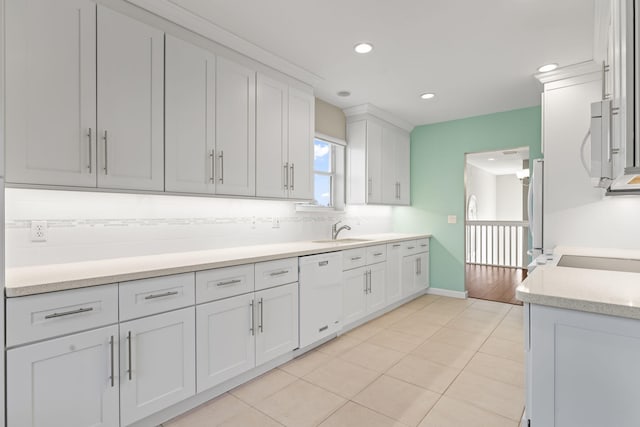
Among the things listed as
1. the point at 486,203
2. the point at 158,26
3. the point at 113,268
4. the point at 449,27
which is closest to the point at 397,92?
the point at 449,27

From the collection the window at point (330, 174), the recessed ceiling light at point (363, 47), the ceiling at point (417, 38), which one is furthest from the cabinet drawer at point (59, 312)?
the window at point (330, 174)

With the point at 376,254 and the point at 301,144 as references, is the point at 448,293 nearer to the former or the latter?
the point at 376,254

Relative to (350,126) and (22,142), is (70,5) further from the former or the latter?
(350,126)

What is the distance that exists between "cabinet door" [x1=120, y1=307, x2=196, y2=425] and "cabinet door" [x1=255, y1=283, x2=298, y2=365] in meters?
0.52

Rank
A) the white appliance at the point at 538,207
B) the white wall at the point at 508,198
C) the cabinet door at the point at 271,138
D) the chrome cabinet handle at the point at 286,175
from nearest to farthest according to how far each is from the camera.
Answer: the cabinet door at the point at 271,138 < the chrome cabinet handle at the point at 286,175 < the white appliance at the point at 538,207 < the white wall at the point at 508,198

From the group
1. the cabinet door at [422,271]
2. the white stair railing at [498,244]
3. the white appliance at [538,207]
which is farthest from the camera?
the white stair railing at [498,244]

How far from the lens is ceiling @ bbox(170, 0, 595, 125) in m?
2.22

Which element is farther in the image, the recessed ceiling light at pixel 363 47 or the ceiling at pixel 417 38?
the recessed ceiling light at pixel 363 47

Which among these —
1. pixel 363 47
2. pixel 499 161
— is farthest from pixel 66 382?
pixel 499 161

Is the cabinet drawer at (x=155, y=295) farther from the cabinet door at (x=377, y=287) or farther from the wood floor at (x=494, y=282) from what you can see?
the wood floor at (x=494, y=282)

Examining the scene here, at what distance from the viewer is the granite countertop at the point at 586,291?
106 cm

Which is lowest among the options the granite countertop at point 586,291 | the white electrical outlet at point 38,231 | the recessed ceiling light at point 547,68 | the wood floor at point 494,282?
the wood floor at point 494,282

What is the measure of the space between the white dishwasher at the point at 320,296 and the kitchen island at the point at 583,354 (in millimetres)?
1788

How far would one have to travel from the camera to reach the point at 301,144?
3.29 meters
